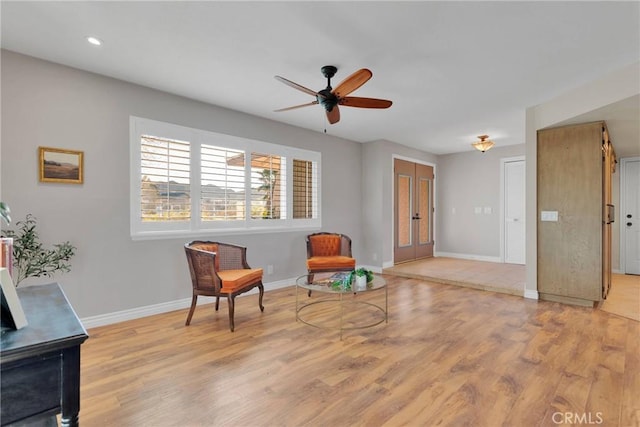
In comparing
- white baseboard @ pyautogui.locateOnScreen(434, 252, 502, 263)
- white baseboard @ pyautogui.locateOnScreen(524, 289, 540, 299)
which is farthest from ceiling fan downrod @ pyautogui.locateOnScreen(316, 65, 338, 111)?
white baseboard @ pyautogui.locateOnScreen(434, 252, 502, 263)

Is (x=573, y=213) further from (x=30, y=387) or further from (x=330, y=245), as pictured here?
(x=30, y=387)

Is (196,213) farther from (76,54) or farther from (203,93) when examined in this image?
(76,54)

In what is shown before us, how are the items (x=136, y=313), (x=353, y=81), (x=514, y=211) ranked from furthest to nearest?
(x=514, y=211) → (x=136, y=313) → (x=353, y=81)

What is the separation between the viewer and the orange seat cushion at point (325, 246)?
4.88 meters

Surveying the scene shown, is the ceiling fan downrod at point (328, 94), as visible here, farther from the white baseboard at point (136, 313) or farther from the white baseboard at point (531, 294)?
the white baseboard at point (531, 294)

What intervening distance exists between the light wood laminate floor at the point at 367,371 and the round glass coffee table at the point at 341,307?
10 cm

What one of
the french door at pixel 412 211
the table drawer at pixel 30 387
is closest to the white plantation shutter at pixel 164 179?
the table drawer at pixel 30 387

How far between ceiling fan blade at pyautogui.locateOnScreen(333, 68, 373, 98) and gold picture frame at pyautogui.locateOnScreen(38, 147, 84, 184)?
2.56 metres

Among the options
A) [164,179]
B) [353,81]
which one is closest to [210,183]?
[164,179]

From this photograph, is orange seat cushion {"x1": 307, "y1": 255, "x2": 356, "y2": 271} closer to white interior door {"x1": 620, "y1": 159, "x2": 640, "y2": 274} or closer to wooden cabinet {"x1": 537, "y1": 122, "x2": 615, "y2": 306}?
wooden cabinet {"x1": 537, "y1": 122, "x2": 615, "y2": 306}

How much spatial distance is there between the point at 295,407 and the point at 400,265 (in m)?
4.75

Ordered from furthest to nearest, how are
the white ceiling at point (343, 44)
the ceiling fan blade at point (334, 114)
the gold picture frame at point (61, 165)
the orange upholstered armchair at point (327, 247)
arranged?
the orange upholstered armchair at point (327, 247) → the ceiling fan blade at point (334, 114) → the gold picture frame at point (61, 165) → the white ceiling at point (343, 44)

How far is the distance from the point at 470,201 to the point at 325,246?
4.03 meters

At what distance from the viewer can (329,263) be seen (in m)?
4.40
